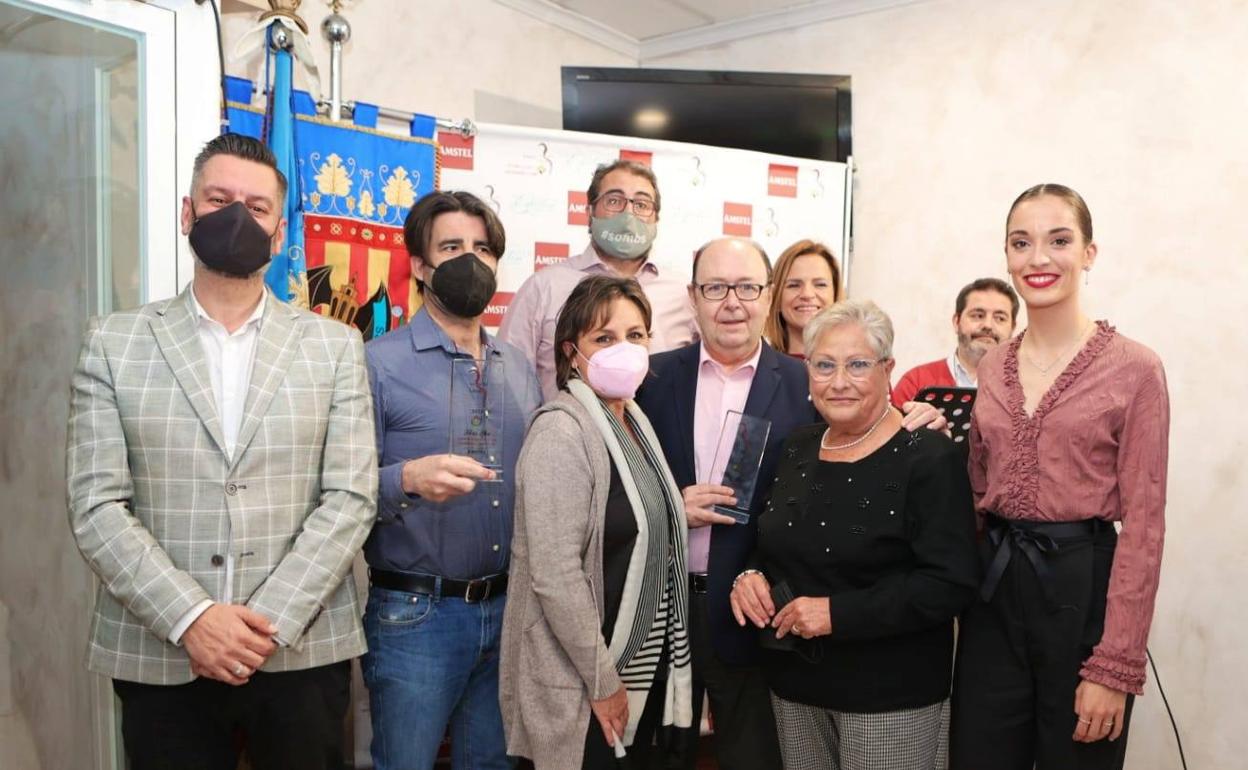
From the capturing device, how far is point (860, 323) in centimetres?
200

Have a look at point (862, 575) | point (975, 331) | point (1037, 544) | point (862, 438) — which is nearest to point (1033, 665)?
point (1037, 544)

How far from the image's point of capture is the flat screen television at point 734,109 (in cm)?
436

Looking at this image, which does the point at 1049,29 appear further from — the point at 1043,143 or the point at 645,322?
the point at 645,322

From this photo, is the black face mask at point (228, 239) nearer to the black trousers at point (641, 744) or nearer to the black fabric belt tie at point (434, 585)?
the black fabric belt tie at point (434, 585)

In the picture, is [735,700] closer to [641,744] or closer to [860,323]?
[641,744]

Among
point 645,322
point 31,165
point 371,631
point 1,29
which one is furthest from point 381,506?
point 1,29

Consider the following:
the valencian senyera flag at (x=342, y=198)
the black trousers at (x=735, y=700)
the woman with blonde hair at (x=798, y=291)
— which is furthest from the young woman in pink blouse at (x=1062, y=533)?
the valencian senyera flag at (x=342, y=198)

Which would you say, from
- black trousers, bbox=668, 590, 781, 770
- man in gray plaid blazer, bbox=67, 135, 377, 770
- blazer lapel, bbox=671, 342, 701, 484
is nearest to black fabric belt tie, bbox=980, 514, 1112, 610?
black trousers, bbox=668, 590, 781, 770

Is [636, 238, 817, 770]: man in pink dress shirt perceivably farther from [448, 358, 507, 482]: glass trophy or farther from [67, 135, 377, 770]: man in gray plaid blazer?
[67, 135, 377, 770]: man in gray plaid blazer

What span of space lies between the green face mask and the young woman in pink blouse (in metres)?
1.15

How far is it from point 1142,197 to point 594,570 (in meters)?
3.15

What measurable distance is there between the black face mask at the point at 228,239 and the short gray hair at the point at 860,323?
117cm

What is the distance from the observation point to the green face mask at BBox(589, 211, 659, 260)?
2.82 m

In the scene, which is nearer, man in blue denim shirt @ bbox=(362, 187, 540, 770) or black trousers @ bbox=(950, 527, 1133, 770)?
black trousers @ bbox=(950, 527, 1133, 770)
